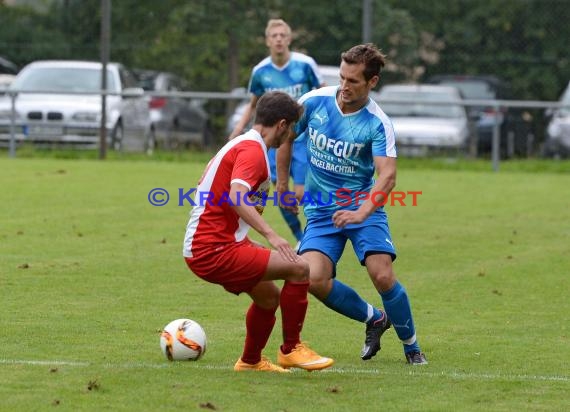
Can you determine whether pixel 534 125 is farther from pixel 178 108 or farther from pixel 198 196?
pixel 198 196

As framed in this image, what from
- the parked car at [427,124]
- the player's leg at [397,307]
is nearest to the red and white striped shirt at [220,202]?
the player's leg at [397,307]

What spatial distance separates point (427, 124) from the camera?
20938mm

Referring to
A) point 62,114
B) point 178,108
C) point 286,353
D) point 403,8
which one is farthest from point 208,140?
point 286,353

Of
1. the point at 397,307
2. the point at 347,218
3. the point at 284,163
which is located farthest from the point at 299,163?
the point at 347,218

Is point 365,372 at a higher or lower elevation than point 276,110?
lower

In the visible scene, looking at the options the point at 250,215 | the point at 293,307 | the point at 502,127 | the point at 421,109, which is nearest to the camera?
the point at 250,215

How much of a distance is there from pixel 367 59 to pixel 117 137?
14.1m

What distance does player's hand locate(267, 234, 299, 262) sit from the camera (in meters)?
6.18

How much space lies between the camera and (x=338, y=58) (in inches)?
889

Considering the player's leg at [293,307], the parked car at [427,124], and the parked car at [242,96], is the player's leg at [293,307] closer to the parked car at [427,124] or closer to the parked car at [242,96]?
the parked car at [242,96]

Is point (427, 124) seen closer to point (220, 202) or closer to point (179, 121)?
point (179, 121)

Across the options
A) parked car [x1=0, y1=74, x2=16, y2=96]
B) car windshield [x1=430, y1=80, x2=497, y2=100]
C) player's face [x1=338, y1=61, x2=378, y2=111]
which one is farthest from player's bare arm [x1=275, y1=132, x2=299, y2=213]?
car windshield [x1=430, y1=80, x2=497, y2=100]

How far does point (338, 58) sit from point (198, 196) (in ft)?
53.8

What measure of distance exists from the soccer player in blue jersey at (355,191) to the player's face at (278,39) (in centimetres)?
507
